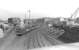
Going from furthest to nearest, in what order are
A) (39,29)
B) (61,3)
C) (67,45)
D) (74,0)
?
(74,0) < (61,3) < (67,45) < (39,29)

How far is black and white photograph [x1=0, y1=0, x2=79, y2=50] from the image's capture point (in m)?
1.12

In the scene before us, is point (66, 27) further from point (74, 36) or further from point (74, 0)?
point (74, 0)

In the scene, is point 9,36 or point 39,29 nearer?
point 9,36

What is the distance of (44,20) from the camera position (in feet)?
4.32

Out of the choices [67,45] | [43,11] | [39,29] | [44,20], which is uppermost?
[43,11]

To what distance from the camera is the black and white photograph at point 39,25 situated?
1.12m

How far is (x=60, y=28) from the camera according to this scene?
140 cm

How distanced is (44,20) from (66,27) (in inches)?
14.6

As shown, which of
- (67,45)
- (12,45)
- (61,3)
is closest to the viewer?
(12,45)

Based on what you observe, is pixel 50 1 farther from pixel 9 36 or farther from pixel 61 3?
pixel 9 36

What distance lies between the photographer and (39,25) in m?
1.28

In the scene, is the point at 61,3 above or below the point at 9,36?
above

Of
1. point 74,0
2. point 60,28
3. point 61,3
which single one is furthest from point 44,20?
point 74,0

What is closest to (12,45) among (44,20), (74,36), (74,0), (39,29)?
(39,29)
